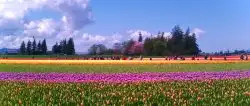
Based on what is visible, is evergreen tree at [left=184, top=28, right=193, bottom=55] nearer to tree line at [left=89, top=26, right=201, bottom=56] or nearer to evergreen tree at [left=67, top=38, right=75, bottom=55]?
tree line at [left=89, top=26, right=201, bottom=56]

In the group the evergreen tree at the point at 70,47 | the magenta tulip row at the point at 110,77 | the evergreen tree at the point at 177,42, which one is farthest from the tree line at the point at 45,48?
the magenta tulip row at the point at 110,77

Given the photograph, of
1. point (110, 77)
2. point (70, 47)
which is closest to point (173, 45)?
point (70, 47)

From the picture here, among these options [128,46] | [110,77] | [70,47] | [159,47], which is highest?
[128,46]

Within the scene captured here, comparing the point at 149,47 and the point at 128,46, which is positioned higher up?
the point at 128,46

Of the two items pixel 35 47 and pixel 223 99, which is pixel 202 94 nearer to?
pixel 223 99

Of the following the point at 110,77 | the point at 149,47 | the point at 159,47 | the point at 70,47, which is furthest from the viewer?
the point at 70,47

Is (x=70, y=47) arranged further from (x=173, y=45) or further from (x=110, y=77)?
(x=110, y=77)

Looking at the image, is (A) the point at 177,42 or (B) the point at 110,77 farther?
(A) the point at 177,42

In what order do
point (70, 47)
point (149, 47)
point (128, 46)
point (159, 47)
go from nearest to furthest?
point (159, 47)
point (149, 47)
point (128, 46)
point (70, 47)

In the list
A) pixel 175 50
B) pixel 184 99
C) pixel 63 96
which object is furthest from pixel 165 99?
pixel 175 50

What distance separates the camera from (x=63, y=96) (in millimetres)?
19016

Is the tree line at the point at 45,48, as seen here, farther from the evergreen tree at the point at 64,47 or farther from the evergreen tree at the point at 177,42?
the evergreen tree at the point at 177,42

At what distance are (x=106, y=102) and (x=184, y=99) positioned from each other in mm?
2757

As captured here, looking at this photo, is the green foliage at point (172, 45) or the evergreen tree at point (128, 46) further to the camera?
the evergreen tree at point (128, 46)
